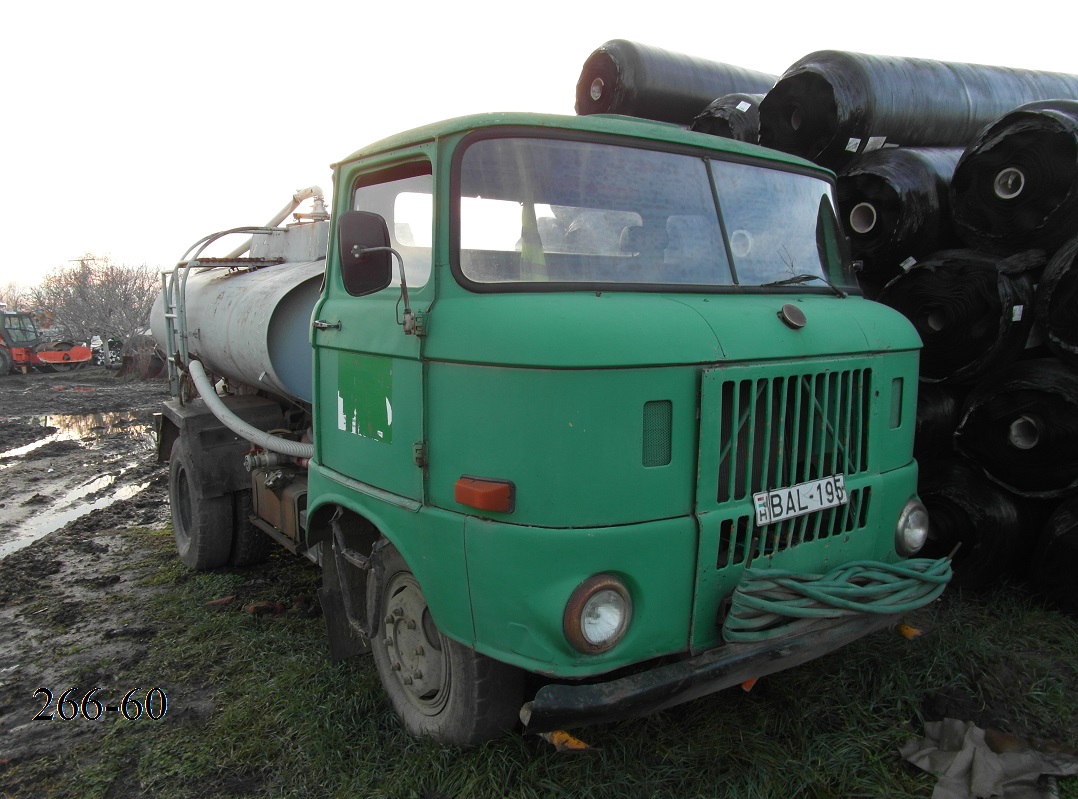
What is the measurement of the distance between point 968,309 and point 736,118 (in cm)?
193

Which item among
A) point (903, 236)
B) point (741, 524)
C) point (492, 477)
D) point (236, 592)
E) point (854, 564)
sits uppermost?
point (903, 236)

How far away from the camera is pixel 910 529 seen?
3344mm

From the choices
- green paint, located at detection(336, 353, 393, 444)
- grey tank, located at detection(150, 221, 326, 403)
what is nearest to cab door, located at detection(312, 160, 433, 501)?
green paint, located at detection(336, 353, 393, 444)

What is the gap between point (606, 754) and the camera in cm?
310

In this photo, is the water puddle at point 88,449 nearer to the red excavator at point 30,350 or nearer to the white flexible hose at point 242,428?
the white flexible hose at point 242,428

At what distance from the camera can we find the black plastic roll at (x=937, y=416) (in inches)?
185

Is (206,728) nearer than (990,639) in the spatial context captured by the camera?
Yes

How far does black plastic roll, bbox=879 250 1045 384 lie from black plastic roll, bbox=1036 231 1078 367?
12cm

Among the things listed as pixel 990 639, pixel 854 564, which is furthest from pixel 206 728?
pixel 990 639

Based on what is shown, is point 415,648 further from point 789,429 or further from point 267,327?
point 267,327

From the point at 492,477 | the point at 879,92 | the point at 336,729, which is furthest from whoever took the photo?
the point at 879,92

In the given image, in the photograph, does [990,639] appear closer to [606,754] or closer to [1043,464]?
[1043,464]

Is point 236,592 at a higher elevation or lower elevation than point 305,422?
lower

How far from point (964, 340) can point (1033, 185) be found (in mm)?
854
